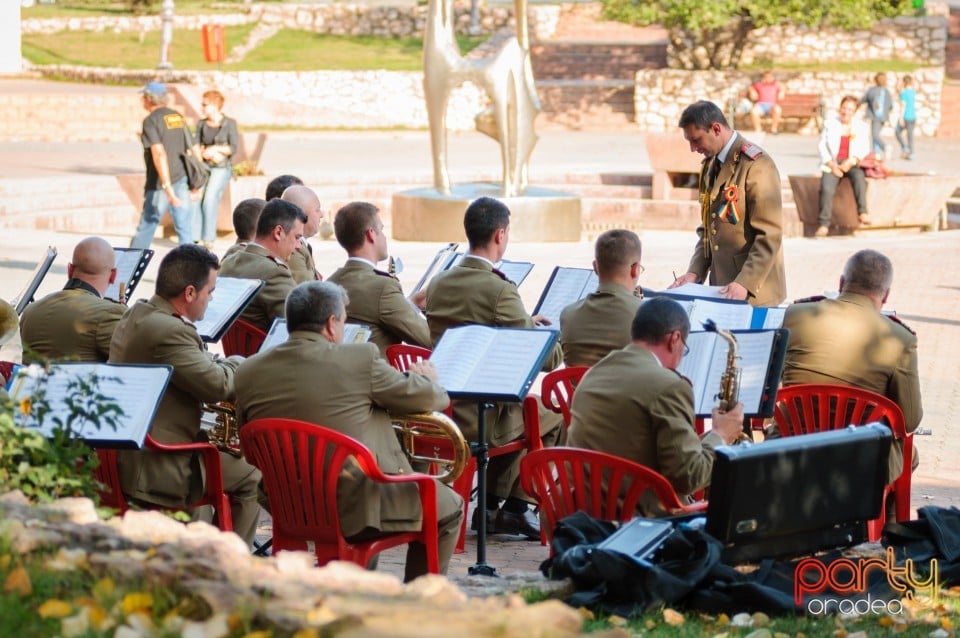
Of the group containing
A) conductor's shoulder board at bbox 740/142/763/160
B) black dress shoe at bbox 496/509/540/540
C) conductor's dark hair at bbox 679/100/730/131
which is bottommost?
black dress shoe at bbox 496/509/540/540

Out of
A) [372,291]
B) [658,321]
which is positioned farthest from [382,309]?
[658,321]

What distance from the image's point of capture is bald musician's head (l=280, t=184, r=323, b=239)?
322 inches

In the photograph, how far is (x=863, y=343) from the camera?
632 cm

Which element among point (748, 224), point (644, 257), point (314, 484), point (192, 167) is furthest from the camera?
point (644, 257)

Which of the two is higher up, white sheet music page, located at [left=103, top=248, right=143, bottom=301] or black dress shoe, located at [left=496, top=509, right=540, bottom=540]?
white sheet music page, located at [left=103, top=248, right=143, bottom=301]

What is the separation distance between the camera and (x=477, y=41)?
4153 cm

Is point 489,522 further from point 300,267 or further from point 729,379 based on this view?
point 729,379

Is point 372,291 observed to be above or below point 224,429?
above

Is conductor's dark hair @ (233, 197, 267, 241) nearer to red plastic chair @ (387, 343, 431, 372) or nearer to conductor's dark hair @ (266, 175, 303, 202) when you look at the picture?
conductor's dark hair @ (266, 175, 303, 202)

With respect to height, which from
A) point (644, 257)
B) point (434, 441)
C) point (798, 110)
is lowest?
point (644, 257)

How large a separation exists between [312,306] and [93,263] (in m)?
1.61

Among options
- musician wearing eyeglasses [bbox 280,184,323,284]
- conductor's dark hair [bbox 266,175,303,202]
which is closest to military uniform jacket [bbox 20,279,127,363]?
musician wearing eyeglasses [bbox 280,184,323,284]

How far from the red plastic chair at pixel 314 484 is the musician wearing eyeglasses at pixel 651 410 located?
64 centimetres

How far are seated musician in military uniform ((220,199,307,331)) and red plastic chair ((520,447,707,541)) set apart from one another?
256cm
